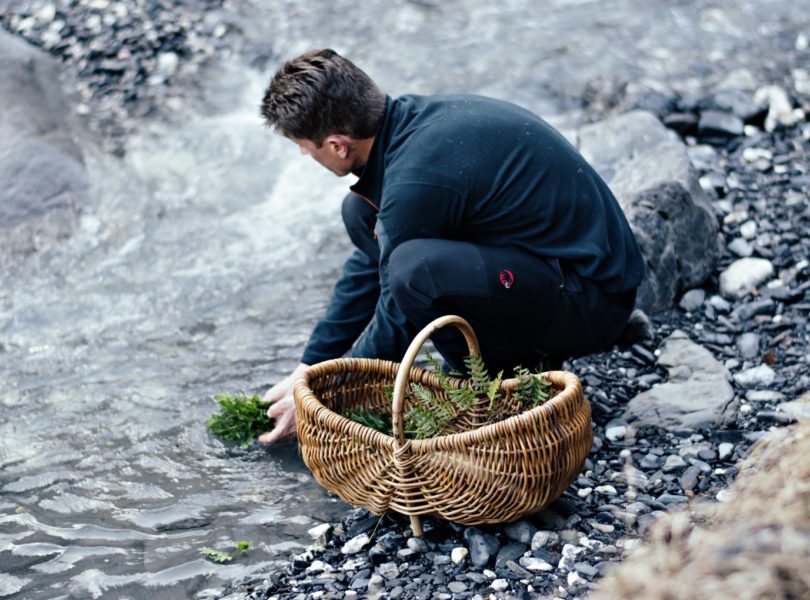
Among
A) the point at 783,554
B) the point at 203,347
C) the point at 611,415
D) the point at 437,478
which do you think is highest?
the point at 783,554

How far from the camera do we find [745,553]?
5.99 feet

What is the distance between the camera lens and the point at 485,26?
892 centimetres

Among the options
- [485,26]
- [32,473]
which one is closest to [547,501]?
[32,473]

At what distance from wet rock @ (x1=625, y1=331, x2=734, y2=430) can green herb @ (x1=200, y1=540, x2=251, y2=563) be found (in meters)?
1.56

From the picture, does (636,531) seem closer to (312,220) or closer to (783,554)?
(783,554)

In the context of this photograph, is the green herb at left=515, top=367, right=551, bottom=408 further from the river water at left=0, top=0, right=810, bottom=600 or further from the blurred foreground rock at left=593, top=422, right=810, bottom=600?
the blurred foreground rock at left=593, top=422, right=810, bottom=600

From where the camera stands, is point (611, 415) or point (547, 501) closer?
point (547, 501)

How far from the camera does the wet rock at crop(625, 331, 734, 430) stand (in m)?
3.85

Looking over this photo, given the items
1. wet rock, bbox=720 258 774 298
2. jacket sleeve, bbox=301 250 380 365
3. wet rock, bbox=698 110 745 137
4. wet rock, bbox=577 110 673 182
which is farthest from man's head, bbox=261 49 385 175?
wet rock, bbox=698 110 745 137

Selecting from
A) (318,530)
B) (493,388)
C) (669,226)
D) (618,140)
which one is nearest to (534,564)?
(493,388)

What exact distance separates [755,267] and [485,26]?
187 inches

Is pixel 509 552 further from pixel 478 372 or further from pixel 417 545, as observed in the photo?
pixel 478 372

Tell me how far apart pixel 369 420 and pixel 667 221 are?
2.01 m

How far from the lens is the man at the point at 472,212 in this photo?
11.3 feet
